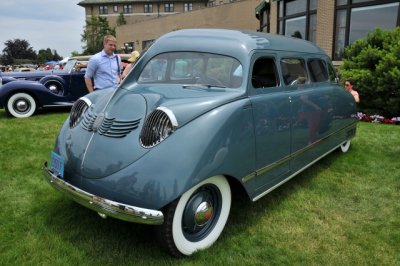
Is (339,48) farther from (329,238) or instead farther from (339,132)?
(329,238)

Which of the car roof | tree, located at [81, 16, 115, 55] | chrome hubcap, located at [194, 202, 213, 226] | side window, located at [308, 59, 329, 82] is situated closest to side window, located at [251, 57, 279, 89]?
the car roof

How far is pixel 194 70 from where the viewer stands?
357 centimetres

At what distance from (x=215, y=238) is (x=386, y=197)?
2.17 meters

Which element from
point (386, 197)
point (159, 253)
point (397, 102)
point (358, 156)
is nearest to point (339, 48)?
point (397, 102)

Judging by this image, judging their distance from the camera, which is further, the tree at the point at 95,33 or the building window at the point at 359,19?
the tree at the point at 95,33

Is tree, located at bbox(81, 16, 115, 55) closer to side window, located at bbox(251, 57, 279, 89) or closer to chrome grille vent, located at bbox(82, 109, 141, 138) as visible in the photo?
side window, located at bbox(251, 57, 279, 89)

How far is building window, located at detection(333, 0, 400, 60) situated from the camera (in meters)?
11.2

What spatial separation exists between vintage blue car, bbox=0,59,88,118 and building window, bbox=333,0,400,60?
8700 millimetres

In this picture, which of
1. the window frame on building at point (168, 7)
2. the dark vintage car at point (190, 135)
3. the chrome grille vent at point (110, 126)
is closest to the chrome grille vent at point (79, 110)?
the dark vintage car at point (190, 135)

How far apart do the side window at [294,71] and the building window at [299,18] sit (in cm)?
1071

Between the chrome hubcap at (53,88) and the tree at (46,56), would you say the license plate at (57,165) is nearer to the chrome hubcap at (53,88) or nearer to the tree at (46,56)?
the chrome hubcap at (53,88)

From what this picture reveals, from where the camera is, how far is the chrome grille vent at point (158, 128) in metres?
2.74

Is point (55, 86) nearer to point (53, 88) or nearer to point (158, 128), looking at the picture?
point (53, 88)

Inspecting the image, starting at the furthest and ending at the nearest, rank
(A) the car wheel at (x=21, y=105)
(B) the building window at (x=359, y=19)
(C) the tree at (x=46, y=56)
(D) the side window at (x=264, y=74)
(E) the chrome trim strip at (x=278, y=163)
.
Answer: (C) the tree at (x=46, y=56)
(B) the building window at (x=359, y=19)
(A) the car wheel at (x=21, y=105)
(D) the side window at (x=264, y=74)
(E) the chrome trim strip at (x=278, y=163)
